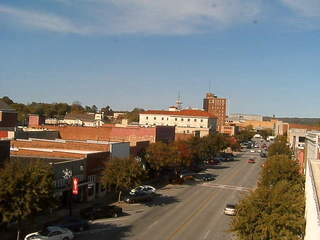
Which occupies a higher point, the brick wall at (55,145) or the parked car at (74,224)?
the brick wall at (55,145)

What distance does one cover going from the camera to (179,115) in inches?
6270

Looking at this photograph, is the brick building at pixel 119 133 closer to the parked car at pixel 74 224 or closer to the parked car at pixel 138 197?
the parked car at pixel 138 197

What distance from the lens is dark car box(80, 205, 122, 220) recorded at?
37562mm

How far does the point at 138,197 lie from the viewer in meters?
46.2

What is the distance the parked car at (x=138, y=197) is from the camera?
45906 mm

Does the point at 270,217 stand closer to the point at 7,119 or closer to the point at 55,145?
the point at 55,145

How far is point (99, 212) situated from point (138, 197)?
28.4ft

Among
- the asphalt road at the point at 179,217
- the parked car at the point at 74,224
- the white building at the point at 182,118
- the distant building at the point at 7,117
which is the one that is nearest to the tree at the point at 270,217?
the asphalt road at the point at 179,217

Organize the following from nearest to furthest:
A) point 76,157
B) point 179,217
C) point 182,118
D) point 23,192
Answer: point 23,192 → point 179,217 → point 76,157 → point 182,118

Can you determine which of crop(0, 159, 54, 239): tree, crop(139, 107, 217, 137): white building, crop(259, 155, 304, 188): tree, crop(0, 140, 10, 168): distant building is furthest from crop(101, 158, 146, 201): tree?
crop(139, 107, 217, 137): white building

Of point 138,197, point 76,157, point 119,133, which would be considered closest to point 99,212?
point 138,197

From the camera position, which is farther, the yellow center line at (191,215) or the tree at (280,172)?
the tree at (280,172)

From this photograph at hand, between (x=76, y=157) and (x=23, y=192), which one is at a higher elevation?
(x=76, y=157)

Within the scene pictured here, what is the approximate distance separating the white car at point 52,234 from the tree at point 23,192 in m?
1.11
